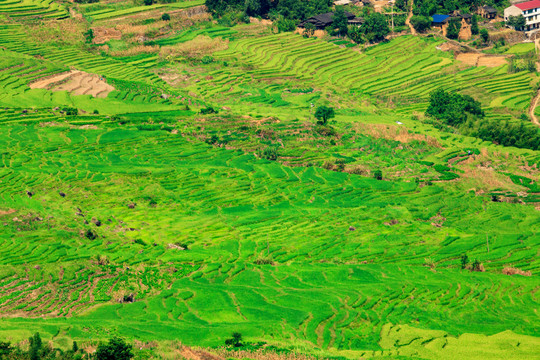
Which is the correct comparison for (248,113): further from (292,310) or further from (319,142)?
(292,310)

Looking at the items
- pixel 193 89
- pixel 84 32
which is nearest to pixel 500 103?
pixel 193 89

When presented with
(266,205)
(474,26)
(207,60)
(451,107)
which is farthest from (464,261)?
(474,26)

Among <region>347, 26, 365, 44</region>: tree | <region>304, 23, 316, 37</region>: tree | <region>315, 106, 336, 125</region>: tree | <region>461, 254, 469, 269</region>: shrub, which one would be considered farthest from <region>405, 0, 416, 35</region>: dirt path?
<region>461, 254, 469, 269</region>: shrub

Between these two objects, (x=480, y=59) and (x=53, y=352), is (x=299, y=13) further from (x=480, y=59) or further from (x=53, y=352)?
(x=53, y=352)

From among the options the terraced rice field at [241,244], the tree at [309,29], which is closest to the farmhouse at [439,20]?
the tree at [309,29]

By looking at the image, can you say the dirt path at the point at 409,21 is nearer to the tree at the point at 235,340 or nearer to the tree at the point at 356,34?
the tree at the point at 356,34

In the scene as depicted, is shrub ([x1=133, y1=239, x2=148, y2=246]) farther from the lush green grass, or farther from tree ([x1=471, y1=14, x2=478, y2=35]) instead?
tree ([x1=471, y1=14, x2=478, y2=35])
